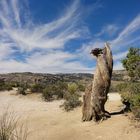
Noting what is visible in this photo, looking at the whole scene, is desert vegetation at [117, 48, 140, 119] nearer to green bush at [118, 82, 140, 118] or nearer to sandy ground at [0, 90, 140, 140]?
green bush at [118, 82, 140, 118]

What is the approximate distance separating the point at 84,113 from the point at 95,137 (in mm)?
2544

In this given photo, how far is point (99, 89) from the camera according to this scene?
1234 cm

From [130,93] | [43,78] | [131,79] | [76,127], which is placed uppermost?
[43,78]

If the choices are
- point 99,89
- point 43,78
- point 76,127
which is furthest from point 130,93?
point 43,78

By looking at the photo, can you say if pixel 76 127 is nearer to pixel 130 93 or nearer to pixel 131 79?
pixel 130 93

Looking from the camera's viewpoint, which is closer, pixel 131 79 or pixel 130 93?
pixel 130 93

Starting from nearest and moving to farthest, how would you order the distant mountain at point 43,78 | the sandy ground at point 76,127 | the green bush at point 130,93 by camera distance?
the sandy ground at point 76,127 → the green bush at point 130,93 → the distant mountain at point 43,78

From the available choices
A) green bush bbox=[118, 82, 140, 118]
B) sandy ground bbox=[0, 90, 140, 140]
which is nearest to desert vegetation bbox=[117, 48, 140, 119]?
green bush bbox=[118, 82, 140, 118]

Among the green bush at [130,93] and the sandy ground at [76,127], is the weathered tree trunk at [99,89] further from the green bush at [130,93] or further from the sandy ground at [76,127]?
the green bush at [130,93]

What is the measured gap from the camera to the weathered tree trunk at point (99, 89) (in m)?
12.1

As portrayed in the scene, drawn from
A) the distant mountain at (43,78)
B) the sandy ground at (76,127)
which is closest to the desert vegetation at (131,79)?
the sandy ground at (76,127)

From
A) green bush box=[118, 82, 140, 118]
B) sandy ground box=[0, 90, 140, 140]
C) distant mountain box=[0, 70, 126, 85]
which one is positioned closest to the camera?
sandy ground box=[0, 90, 140, 140]

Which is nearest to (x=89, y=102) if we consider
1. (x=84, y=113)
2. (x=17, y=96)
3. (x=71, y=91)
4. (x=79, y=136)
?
(x=84, y=113)

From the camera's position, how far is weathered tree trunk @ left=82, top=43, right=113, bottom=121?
1208 centimetres
